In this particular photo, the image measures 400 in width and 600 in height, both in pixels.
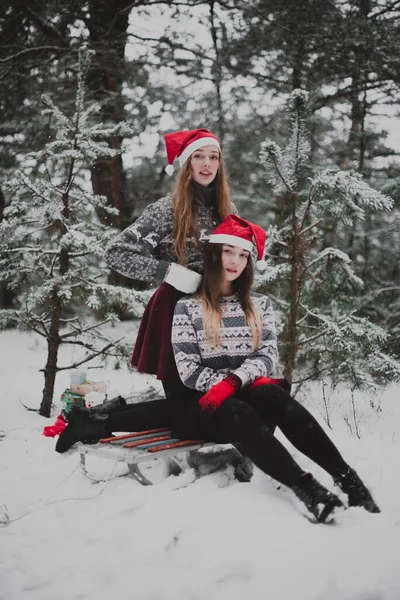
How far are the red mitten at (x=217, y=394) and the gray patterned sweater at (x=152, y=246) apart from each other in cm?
79

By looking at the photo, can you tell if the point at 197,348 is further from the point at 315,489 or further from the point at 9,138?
the point at 9,138

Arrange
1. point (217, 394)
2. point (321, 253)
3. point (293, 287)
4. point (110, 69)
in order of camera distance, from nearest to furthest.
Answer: point (217, 394), point (293, 287), point (321, 253), point (110, 69)

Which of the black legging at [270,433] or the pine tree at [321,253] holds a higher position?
the pine tree at [321,253]

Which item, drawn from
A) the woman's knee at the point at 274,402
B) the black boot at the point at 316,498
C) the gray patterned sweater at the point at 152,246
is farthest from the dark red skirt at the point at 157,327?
the black boot at the point at 316,498

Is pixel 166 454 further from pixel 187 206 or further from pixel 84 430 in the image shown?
pixel 187 206

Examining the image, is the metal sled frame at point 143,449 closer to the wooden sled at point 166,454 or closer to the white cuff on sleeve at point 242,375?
the wooden sled at point 166,454

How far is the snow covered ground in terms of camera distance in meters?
1.98

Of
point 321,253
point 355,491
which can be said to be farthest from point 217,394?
point 321,253

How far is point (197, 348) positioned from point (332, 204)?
2.47 m

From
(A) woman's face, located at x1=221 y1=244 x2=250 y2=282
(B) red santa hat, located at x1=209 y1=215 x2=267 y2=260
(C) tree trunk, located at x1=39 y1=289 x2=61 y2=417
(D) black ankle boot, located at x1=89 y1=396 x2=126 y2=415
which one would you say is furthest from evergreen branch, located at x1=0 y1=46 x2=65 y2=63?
(D) black ankle boot, located at x1=89 y1=396 x2=126 y2=415

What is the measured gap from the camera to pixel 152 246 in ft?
11.1

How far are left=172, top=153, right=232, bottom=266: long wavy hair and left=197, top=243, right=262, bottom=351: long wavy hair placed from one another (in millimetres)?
166

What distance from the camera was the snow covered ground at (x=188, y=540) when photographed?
1979mm

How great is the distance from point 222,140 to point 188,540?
30.7 feet
